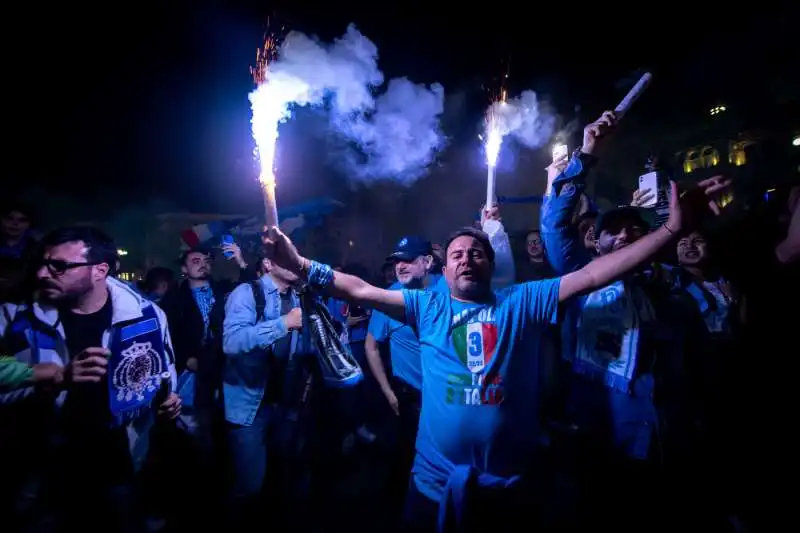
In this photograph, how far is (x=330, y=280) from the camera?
2973mm

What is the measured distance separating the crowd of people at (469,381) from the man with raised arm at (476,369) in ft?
0.05

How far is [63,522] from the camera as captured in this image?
10.3ft

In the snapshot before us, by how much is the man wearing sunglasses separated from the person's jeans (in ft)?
2.30

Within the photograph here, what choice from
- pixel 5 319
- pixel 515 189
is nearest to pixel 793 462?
pixel 5 319

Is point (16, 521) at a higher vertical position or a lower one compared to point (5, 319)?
lower

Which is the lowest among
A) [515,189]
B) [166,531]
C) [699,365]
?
[166,531]

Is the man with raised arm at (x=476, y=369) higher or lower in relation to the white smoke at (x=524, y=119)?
lower

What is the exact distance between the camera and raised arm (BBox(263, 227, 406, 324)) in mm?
2787

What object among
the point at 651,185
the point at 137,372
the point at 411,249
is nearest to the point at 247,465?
the point at 137,372

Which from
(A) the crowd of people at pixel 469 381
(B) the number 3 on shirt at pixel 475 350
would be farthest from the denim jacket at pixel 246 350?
(B) the number 3 on shirt at pixel 475 350

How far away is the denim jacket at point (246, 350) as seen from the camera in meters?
4.04

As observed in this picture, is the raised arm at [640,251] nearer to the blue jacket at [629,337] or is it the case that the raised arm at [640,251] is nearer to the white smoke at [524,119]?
the blue jacket at [629,337]

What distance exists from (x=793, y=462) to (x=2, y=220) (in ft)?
28.5

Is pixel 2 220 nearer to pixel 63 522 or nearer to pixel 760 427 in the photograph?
pixel 63 522
